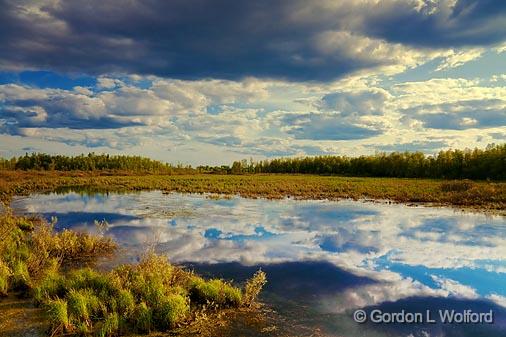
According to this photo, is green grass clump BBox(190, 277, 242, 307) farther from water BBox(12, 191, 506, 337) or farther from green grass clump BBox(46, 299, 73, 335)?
green grass clump BBox(46, 299, 73, 335)

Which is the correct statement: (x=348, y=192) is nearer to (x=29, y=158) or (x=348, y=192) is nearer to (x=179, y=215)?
(x=179, y=215)

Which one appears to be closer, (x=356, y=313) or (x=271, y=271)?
(x=356, y=313)

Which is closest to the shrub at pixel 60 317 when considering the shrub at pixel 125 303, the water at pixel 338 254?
the shrub at pixel 125 303

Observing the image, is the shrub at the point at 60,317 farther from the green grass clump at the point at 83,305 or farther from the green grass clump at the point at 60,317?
the green grass clump at the point at 83,305

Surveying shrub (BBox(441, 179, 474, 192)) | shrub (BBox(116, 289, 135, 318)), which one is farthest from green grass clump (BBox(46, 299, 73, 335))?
shrub (BBox(441, 179, 474, 192))

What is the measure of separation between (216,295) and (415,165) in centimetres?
8716

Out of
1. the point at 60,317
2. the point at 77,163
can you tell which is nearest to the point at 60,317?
the point at 60,317

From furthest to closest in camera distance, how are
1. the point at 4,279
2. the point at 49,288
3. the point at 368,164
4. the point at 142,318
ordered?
the point at 368,164
the point at 4,279
the point at 49,288
the point at 142,318

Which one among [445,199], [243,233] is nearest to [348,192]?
[445,199]

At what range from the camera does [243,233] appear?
2159 cm

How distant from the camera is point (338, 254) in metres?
17.2

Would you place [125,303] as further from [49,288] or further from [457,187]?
[457,187]

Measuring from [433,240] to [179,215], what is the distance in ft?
51.2

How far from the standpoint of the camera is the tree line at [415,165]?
73.8 m
